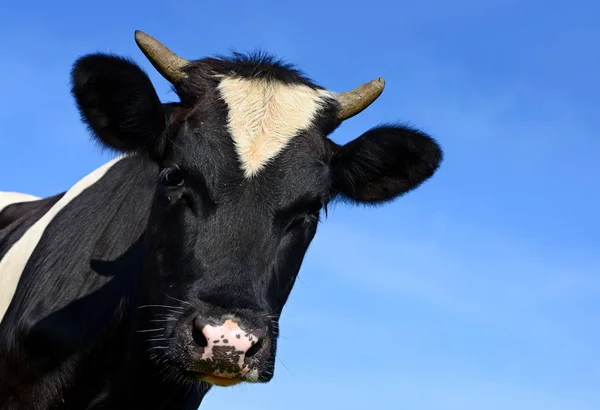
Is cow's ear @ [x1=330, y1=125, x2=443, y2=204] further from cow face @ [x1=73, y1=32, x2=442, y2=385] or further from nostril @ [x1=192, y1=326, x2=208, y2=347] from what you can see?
nostril @ [x1=192, y1=326, x2=208, y2=347]

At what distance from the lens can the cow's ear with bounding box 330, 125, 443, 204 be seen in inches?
295

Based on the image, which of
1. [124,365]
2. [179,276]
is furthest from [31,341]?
[179,276]

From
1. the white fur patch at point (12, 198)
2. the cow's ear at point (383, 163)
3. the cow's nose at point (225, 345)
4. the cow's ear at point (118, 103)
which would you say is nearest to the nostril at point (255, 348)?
the cow's nose at point (225, 345)

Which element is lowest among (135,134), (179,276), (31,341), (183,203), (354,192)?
(31,341)

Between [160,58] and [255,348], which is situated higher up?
[160,58]

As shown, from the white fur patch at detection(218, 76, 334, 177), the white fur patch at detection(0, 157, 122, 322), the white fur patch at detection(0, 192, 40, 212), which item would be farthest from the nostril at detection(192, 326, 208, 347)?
the white fur patch at detection(0, 192, 40, 212)

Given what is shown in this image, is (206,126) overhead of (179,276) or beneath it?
overhead

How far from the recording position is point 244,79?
7.28 meters

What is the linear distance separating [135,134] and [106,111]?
0.91ft

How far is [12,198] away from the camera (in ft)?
34.1

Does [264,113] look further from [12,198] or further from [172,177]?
[12,198]

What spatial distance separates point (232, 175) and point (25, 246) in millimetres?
2580

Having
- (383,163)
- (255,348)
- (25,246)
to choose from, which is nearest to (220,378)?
(255,348)

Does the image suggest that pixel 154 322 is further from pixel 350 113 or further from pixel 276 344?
pixel 350 113
